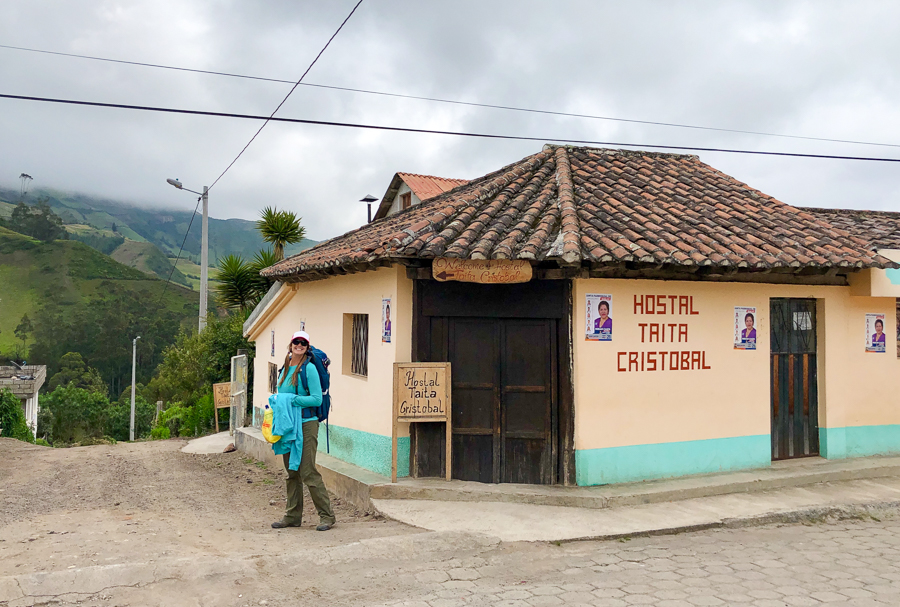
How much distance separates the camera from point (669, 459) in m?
7.73

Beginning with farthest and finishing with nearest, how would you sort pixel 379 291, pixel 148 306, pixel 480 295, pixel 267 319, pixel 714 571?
pixel 148 306
pixel 267 319
pixel 379 291
pixel 480 295
pixel 714 571

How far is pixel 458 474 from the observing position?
7523 mm

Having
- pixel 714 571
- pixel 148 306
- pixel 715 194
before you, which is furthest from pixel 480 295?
pixel 148 306

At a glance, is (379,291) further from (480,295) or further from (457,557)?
(457,557)

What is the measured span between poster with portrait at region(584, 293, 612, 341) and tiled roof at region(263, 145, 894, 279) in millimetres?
462

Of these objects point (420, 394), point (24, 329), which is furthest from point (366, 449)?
point (24, 329)

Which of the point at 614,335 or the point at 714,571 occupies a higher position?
the point at 614,335

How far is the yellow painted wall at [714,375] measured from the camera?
291 inches

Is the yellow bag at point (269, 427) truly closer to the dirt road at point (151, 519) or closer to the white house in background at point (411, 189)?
the dirt road at point (151, 519)

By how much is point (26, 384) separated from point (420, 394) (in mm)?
33443

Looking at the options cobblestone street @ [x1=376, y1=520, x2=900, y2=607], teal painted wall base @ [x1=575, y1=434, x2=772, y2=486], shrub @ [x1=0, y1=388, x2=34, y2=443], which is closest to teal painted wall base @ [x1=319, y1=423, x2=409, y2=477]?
teal painted wall base @ [x1=575, y1=434, x2=772, y2=486]

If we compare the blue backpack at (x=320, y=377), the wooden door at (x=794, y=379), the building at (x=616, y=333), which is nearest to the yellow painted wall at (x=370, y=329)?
the building at (x=616, y=333)

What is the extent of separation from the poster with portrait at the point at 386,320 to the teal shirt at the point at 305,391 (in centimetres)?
144

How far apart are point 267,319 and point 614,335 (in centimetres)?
808
